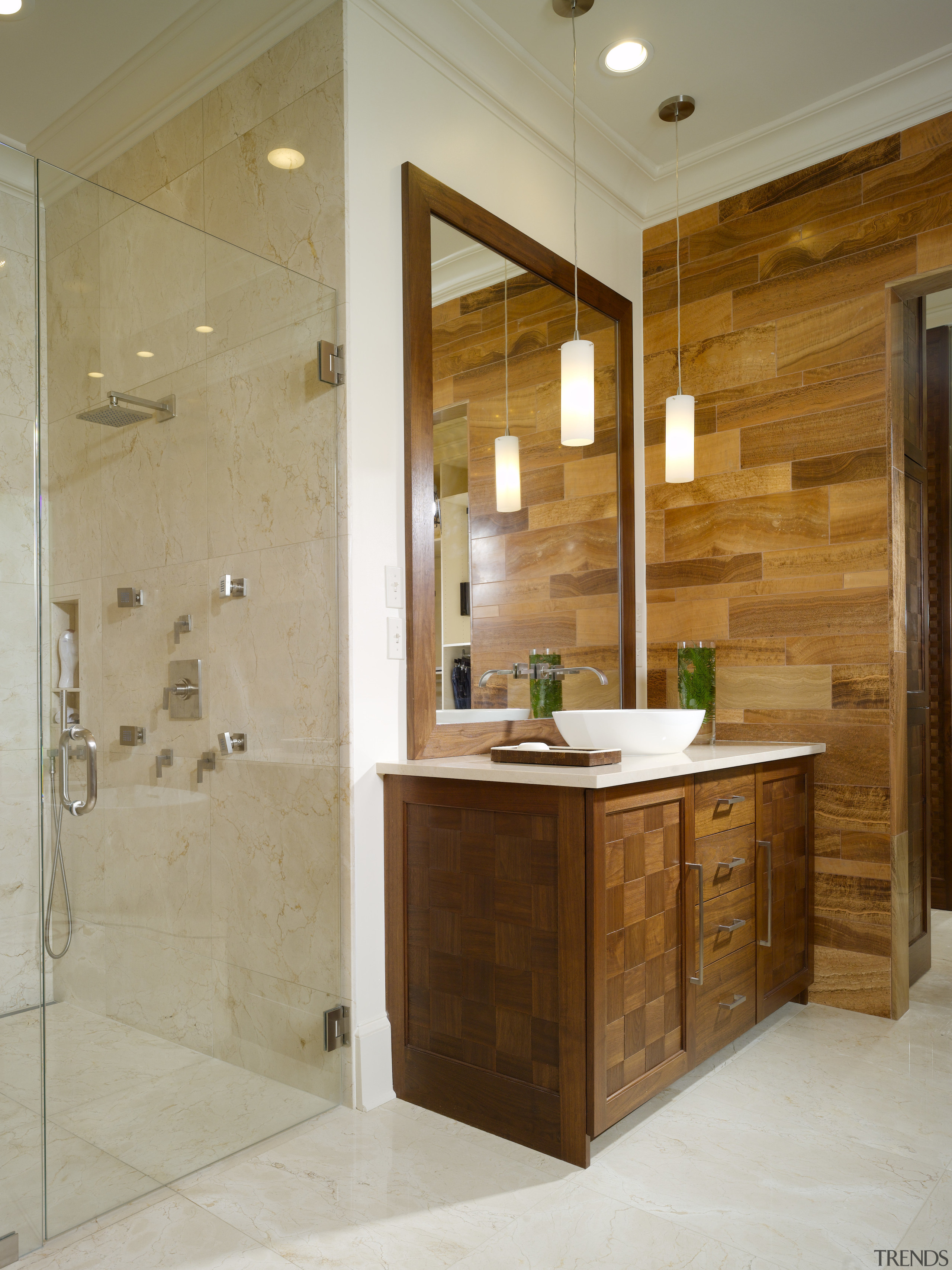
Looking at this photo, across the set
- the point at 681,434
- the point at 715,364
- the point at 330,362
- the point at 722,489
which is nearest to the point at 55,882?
the point at 330,362

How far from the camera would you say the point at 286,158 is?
2.27 m

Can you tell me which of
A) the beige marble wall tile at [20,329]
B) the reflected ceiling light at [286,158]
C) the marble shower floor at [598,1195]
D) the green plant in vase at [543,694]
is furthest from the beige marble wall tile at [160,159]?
the marble shower floor at [598,1195]

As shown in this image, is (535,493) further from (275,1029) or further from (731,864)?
(275,1029)

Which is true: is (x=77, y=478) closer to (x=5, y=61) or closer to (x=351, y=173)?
(x=351, y=173)

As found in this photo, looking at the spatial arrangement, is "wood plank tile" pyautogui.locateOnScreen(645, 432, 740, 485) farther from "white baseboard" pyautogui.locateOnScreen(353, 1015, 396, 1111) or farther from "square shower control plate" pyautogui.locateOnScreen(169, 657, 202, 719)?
"white baseboard" pyautogui.locateOnScreen(353, 1015, 396, 1111)

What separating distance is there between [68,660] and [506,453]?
1424 mm

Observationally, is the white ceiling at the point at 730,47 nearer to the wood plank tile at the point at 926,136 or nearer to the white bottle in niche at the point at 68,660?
the wood plank tile at the point at 926,136

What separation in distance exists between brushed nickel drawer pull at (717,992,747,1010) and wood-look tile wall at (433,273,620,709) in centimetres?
96

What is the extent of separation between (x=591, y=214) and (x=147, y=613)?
2.11 m

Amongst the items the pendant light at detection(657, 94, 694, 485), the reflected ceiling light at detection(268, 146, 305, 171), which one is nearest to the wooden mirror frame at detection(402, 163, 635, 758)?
the reflected ceiling light at detection(268, 146, 305, 171)

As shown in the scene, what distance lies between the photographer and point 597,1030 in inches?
70.1

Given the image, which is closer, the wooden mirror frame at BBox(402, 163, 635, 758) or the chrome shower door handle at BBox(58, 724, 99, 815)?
the chrome shower door handle at BBox(58, 724, 99, 815)

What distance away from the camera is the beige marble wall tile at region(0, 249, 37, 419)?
1.65 m

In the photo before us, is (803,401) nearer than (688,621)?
Yes
